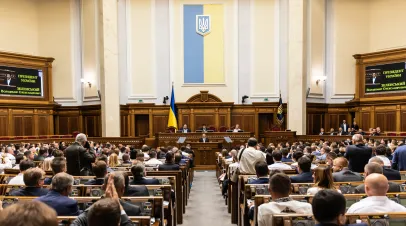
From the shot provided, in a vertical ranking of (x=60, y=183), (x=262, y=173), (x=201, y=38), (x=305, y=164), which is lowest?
(x=262, y=173)

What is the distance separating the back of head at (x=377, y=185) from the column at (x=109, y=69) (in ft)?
49.9

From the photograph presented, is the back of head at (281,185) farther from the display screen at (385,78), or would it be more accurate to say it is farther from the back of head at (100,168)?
the display screen at (385,78)

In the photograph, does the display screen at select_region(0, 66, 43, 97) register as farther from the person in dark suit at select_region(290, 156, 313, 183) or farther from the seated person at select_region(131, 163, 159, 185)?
the person in dark suit at select_region(290, 156, 313, 183)

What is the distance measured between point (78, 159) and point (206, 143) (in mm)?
8239

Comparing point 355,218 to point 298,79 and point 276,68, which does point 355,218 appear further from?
point 276,68

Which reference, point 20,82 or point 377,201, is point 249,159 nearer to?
point 377,201

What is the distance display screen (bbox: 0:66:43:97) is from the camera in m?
17.2

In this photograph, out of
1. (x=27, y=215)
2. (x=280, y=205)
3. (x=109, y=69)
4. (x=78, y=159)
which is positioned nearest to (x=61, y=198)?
(x=280, y=205)

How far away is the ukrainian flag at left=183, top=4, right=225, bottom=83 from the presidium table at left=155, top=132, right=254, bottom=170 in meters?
4.69

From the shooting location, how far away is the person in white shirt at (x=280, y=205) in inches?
127

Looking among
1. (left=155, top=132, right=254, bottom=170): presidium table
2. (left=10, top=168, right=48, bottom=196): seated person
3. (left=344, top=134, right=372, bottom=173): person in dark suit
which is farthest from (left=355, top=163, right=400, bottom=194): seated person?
(left=155, top=132, right=254, bottom=170): presidium table

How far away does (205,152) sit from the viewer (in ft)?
47.3

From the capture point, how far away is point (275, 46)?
759 inches

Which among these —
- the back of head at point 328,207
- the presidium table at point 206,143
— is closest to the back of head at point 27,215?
the back of head at point 328,207
